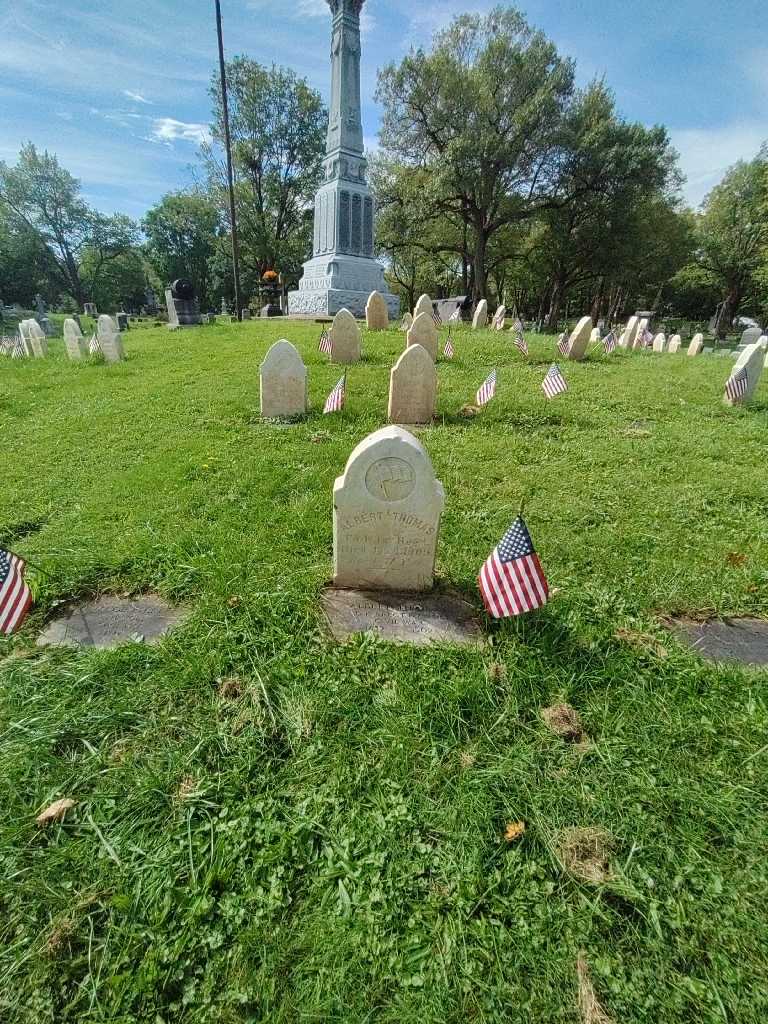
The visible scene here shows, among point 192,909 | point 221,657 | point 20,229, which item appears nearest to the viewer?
point 192,909

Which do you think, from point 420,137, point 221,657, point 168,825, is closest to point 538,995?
point 168,825

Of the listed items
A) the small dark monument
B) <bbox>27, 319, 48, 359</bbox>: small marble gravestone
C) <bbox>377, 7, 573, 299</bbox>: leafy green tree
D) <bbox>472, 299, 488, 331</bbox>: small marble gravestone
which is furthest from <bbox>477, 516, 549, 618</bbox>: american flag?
A: <bbox>377, 7, 573, 299</bbox>: leafy green tree

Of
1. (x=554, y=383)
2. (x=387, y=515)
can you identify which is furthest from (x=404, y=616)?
(x=554, y=383)

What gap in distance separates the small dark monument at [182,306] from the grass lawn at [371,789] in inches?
738

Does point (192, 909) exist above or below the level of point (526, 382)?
below

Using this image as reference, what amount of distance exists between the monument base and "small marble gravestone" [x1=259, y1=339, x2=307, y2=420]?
1237cm

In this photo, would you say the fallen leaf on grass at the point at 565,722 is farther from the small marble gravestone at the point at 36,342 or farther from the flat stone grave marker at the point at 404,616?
the small marble gravestone at the point at 36,342

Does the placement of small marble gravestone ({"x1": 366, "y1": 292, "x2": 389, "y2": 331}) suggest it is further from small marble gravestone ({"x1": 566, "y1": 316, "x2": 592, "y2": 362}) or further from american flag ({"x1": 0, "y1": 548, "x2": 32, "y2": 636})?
american flag ({"x1": 0, "y1": 548, "x2": 32, "y2": 636})

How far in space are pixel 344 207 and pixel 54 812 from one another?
831 inches

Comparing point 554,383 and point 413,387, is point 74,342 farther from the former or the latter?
point 554,383

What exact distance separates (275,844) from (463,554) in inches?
88.4

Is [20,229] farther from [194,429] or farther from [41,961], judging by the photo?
[41,961]

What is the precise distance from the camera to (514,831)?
1.84 m

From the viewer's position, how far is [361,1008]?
1.43m
